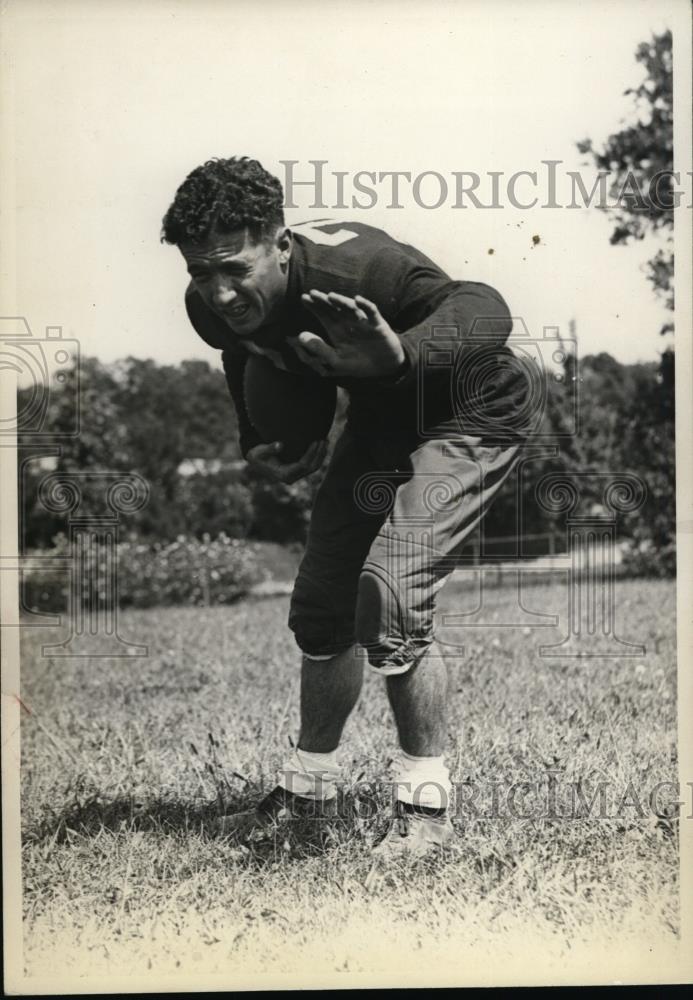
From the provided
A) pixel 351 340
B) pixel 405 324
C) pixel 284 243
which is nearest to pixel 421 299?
pixel 405 324

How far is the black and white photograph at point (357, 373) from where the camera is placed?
2275 millimetres

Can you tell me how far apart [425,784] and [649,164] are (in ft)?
6.08

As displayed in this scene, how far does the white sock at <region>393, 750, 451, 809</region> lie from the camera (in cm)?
239

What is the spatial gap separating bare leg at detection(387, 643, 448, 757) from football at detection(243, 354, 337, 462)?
626 mm

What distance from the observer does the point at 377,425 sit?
242cm

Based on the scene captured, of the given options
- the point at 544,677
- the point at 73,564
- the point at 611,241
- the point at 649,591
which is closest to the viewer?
the point at 611,241

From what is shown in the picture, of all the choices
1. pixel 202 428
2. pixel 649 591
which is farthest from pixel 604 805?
pixel 202 428

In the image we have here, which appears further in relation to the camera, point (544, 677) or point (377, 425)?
point (544, 677)

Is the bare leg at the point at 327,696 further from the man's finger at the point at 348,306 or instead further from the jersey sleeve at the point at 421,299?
the man's finger at the point at 348,306

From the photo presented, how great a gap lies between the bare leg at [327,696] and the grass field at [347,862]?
0.48ft

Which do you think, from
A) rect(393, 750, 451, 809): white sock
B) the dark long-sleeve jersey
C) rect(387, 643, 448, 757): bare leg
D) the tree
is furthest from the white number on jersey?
rect(393, 750, 451, 809): white sock

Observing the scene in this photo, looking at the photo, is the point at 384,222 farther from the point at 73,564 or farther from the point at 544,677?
the point at 73,564

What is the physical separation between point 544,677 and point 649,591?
203cm

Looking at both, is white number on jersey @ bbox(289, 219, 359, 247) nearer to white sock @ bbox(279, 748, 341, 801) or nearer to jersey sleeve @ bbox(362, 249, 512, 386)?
jersey sleeve @ bbox(362, 249, 512, 386)
